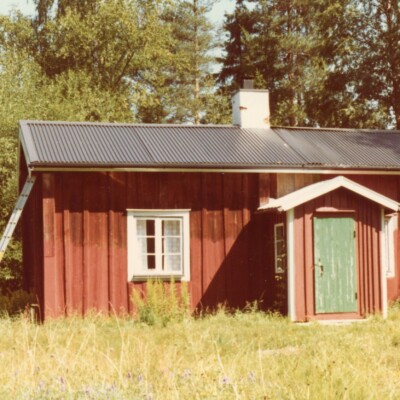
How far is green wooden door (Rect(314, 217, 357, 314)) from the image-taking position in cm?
1435

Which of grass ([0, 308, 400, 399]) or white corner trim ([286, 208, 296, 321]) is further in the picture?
white corner trim ([286, 208, 296, 321])

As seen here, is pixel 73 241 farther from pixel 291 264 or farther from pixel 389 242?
pixel 389 242

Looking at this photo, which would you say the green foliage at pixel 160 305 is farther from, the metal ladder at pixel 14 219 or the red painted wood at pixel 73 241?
the metal ladder at pixel 14 219

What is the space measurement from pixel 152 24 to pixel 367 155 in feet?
59.1

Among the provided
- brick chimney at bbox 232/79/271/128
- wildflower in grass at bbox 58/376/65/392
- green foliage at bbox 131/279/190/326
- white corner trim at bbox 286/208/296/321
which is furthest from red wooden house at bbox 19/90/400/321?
wildflower in grass at bbox 58/376/65/392

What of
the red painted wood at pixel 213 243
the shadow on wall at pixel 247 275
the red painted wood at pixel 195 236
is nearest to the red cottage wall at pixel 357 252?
the shadow on wall at pixel 247 275

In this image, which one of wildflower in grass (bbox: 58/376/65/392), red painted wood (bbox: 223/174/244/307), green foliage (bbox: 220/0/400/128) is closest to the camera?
wildflower in grass (bbox: 58/376/65/392)

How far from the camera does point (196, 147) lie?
16.1 m

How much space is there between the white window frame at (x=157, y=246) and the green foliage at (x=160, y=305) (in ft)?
1.75

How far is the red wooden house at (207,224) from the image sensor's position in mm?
14359

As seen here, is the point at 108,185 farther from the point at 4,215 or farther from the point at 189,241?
the point at 4,215

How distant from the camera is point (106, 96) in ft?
102

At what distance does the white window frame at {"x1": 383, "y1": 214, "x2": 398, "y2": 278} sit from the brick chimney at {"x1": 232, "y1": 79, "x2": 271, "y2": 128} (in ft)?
12.9

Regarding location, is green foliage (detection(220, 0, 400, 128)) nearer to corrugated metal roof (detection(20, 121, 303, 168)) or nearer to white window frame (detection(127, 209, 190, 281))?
corrugated metal roof (detection(20, 121, 303, 168))
